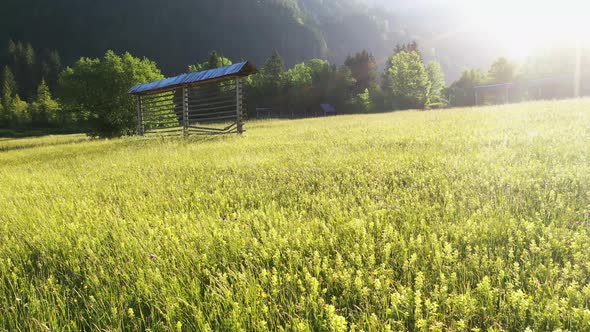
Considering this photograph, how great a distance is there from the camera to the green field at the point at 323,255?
1.73 meters

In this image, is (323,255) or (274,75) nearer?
(323,255)

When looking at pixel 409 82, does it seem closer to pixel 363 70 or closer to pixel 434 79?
pixel 434 79

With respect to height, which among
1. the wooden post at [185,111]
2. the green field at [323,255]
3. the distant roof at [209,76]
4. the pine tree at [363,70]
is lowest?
the green field at [323,255]

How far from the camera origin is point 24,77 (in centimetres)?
11000

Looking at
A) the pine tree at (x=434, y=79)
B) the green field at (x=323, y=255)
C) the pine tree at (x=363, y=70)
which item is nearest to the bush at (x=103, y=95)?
the green field at (x=323, y=255)

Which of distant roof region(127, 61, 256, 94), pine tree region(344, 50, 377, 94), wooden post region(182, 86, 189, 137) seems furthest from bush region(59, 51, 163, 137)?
pine tree region(344, 50, 377, 94)

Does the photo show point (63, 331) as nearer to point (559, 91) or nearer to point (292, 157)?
point (292, 157)

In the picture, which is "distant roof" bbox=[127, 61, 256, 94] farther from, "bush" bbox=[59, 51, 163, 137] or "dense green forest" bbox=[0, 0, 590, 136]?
"dense green forest" bbox=[0, 0, 590, 136]

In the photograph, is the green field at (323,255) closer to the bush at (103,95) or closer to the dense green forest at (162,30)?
the bush at (103,95)

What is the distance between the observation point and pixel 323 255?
241cm

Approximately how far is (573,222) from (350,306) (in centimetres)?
217

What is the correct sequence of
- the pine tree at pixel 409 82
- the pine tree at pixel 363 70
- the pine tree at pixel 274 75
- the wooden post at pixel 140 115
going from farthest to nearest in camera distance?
the pine tree at pixel 363 70
the pine tree at pixel 274 75
the pine tree at pixel 409 82
the wooden post at pixel 140 115

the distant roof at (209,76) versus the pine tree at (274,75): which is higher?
the pine tree at (274,75)

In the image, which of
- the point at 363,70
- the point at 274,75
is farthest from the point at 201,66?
the point at 363,70
